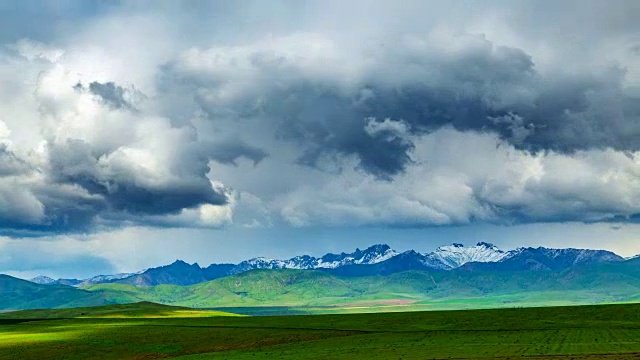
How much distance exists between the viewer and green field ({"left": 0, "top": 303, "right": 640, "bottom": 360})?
9200 cm

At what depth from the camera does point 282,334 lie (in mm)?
152625

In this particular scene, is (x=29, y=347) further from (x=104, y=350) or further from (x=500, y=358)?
(x=500, y=358)

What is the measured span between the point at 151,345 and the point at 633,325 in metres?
99.8

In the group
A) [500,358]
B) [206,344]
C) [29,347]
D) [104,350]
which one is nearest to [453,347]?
[500,358]

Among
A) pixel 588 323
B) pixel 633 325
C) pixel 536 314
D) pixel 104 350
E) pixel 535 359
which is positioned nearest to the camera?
pixel 535 359

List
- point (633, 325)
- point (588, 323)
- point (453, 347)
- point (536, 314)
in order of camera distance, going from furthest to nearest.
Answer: point (536, 314)
point (588, 323)
point (633, 325)
point (453, 347)

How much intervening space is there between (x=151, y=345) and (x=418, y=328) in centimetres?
6170

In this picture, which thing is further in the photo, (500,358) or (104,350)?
(104,350)

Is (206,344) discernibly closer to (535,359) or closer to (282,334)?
(282,334)

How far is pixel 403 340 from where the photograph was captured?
395 ft

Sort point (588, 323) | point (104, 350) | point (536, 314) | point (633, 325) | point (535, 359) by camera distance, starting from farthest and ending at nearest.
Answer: point (536, 314), point (588, 323), point (633, 325), point (104, 350), point (535, 359)

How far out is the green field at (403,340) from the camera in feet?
302

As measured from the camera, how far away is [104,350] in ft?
413

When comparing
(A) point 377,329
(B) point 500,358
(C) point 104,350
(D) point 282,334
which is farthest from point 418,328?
(B) point 500,358
